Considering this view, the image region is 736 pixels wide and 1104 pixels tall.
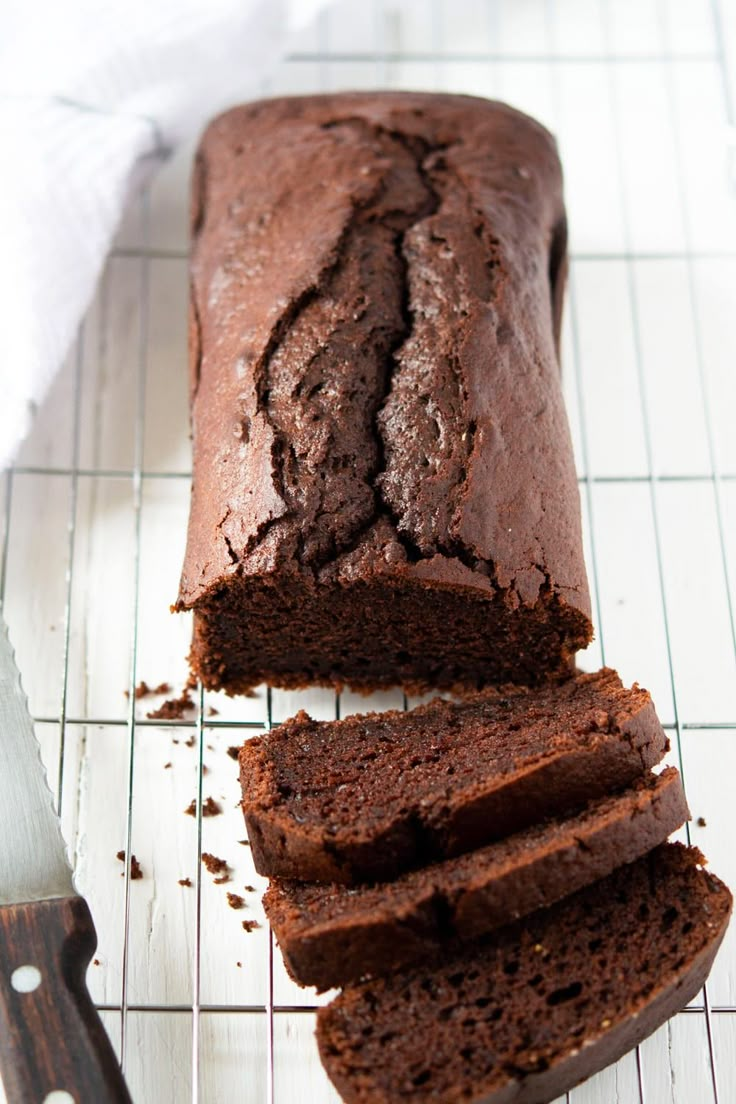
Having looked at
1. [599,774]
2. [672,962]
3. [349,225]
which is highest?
[349,225]

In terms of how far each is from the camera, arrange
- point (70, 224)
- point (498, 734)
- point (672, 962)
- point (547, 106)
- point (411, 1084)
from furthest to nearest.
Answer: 1. point (547, 106)
2. point (70, 224)
3. point (498, 734)
4. point (672, 962)
5. point (411, 1084)

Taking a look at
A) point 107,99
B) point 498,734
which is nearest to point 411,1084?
point 498,734

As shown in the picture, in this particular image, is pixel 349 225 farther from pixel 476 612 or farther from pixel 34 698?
pixel 34 698

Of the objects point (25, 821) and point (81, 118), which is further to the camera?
point (81, 118)

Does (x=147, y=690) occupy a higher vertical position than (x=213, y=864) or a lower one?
higher

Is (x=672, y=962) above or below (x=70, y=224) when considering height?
below

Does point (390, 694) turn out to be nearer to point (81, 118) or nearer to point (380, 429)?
point (380, 429)

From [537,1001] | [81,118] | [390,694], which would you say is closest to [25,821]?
[390,694]
